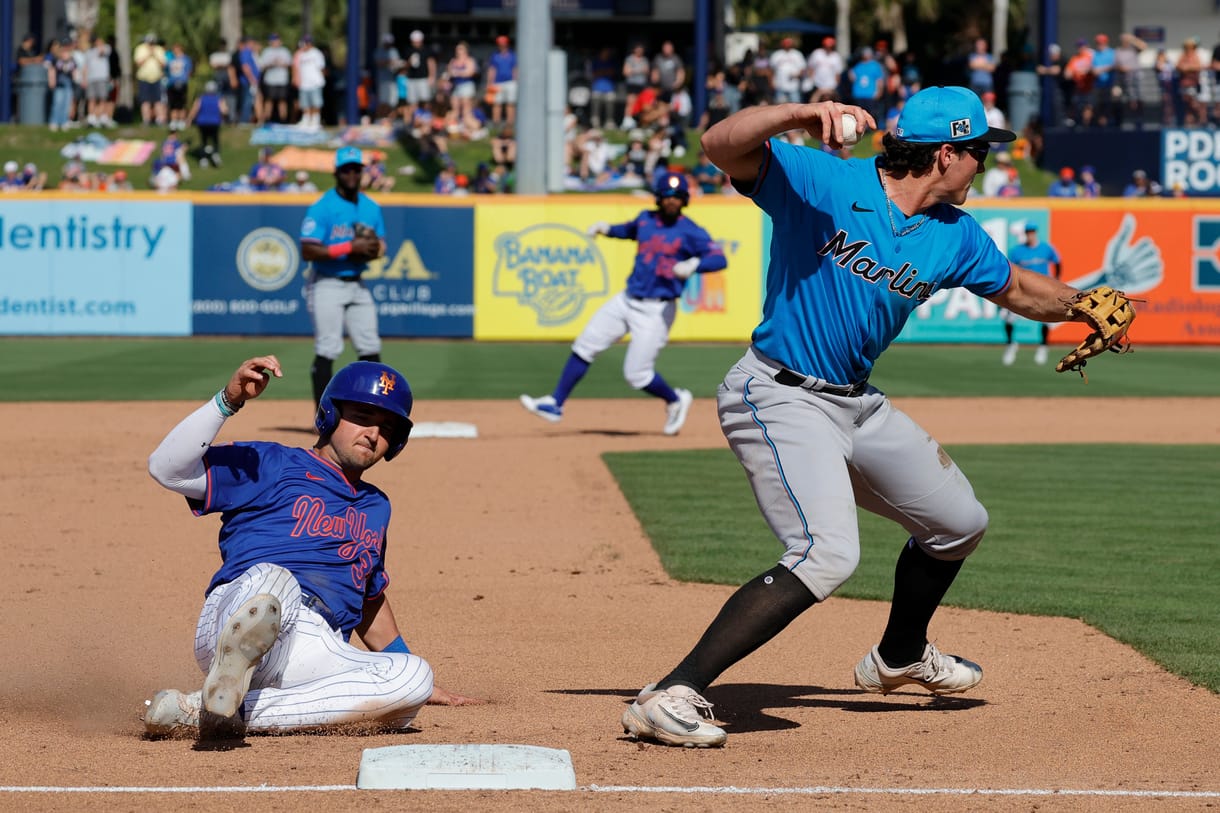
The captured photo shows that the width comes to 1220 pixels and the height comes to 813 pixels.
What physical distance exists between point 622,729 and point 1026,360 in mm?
19089

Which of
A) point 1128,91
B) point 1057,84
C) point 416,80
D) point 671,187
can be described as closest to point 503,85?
point 416,80

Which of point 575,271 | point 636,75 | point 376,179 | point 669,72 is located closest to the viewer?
point 575,271

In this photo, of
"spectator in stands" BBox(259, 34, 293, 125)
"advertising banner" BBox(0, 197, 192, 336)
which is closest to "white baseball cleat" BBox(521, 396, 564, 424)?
"advertising banner" BBox(0, 197, 192, 336)

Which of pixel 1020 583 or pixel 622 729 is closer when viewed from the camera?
pixel 622 729

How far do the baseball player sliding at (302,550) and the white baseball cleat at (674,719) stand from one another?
678 millimetres

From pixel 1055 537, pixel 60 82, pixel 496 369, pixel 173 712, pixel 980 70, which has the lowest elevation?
pixel 496 369

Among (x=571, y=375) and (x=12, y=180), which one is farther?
(x=12, y=180)

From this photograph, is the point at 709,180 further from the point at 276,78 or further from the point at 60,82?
the point at 60,82

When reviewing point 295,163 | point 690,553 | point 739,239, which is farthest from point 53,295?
point 690,553

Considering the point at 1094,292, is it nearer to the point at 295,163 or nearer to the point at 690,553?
the point at 690,553

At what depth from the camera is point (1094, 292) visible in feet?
17.6

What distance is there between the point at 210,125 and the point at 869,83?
12.5 m

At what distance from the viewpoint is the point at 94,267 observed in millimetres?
24656

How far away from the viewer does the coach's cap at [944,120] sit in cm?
510
